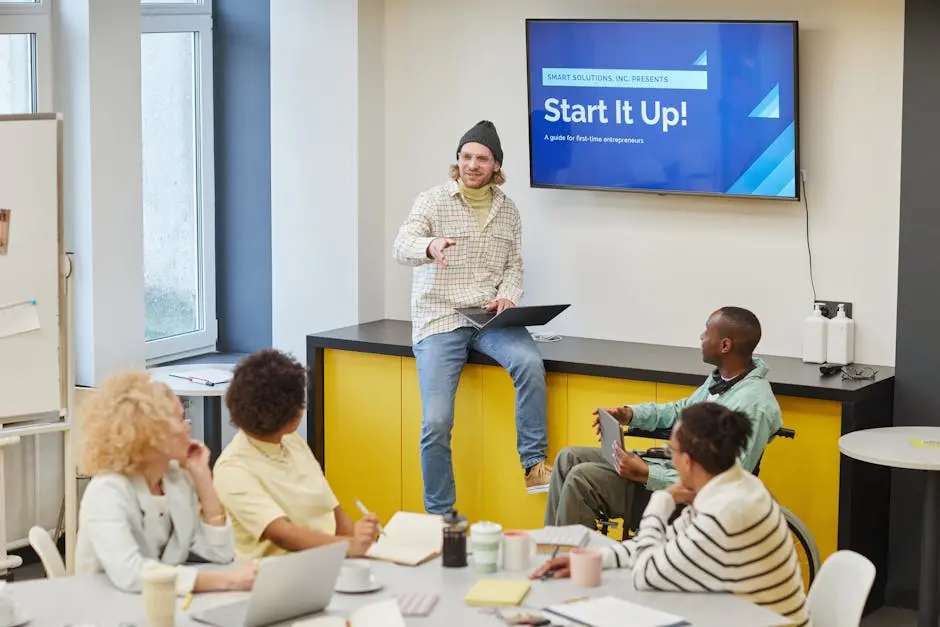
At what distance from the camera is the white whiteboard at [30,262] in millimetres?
4695

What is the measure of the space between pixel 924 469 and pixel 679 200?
156 cm

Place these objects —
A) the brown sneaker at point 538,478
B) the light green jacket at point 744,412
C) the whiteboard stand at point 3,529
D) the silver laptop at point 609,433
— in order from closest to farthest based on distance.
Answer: the light green jacket at point 744,412
the silver laptop at point 609,433
the whiteboard stand at point 3,529
the brown sneaker at point 538,478

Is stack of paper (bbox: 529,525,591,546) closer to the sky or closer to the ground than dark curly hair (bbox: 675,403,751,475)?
closer to the ground

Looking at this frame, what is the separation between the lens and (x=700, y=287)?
→ 538 centimetres

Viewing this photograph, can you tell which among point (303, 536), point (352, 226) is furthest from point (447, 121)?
point (303, 536)

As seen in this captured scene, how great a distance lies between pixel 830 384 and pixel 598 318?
1.20 m

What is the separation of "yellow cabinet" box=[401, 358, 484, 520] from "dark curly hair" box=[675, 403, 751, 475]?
2.29 metres

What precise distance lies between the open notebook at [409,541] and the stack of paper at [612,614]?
0.44 m

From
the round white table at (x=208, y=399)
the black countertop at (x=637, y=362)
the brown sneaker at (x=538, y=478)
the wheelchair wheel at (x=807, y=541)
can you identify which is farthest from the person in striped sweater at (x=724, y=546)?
Answer: the round white table at (x=208, y=399)

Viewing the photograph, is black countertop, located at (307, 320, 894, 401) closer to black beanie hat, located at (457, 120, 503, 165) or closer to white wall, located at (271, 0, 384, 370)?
white wall, located at (271, 0, 384, 370)

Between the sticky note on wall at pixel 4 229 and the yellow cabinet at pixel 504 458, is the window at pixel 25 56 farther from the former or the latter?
the yellow cabinet at pixel 504 458

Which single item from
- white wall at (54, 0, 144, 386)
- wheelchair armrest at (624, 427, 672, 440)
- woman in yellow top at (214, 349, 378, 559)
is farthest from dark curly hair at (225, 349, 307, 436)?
white wall at (54, 0, 144, 386)

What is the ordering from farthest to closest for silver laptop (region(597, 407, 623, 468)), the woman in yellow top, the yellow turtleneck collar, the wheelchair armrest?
the yellow turtleneck collar < the wheelchair armrest < silver laptop (region(597, 407, 623, 468)) < the woman in yellow top

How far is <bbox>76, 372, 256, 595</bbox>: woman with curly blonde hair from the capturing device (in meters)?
2.96
